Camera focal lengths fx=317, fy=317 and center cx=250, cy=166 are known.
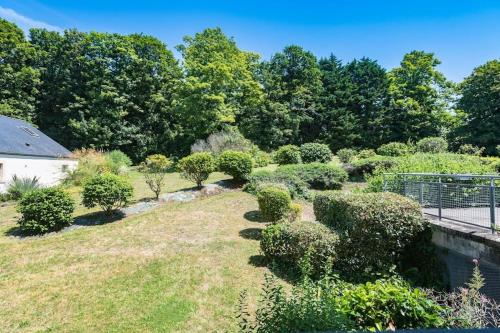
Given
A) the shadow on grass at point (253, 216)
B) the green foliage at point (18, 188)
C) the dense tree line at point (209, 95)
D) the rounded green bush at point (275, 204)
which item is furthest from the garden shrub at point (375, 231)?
the dense tree line at point (209, 95)

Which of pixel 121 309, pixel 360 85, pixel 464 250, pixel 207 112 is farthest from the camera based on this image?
pixel 360 85

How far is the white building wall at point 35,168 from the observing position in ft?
57.6

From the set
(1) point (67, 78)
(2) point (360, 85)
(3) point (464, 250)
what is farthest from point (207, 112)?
(3) point (464, 250)

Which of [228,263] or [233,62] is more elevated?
[233,62]

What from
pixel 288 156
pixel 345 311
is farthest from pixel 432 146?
pixel 345 311

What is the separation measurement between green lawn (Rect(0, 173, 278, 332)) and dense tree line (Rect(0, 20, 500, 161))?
17261 millimetres

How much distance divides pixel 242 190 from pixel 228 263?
673 cm

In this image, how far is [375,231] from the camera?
7.23m

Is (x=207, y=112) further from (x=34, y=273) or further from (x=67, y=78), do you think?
(x=34, y=273)

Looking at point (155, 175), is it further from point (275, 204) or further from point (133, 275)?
point (133, 275)

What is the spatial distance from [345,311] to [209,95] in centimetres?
2327

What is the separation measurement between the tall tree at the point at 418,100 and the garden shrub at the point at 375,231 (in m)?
26.9

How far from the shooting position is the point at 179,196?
13.3m

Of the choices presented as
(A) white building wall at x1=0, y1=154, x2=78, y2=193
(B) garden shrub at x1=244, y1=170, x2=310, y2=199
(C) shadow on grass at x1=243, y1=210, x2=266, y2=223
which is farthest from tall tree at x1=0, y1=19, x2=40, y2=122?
(C) shadow on grass at x1=243, y1=210, x2=266, y2=223
